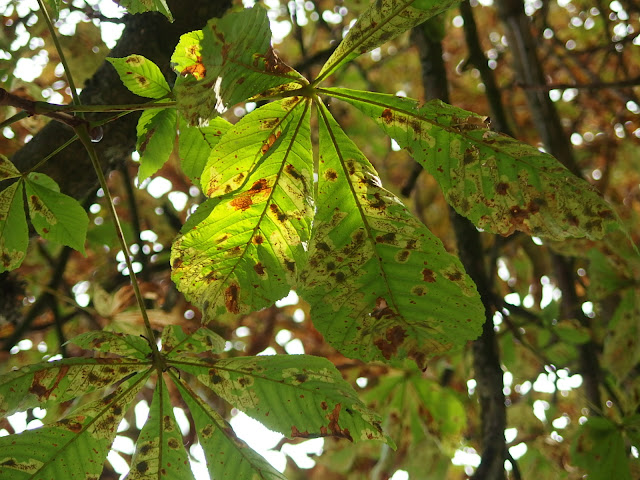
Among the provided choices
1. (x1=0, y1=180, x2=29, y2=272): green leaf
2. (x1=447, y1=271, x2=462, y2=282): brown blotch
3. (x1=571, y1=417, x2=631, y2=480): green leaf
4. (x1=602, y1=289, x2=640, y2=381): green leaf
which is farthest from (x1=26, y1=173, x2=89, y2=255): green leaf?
(x1=602, y1=289, x2=640, y2=381): green leaf

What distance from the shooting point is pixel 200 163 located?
1.04 m

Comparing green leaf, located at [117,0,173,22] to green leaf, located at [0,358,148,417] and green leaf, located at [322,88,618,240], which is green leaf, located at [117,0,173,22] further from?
green leaf, located at [0,358,148,417]

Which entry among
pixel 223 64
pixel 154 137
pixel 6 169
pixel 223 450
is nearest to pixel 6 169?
pixel 6 169

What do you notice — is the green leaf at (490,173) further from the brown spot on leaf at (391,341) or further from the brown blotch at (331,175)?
the brown spot on leaf at (391,341)

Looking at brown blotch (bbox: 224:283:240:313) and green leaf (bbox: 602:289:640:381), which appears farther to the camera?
green leaf (bbox: 602:289:640:381)

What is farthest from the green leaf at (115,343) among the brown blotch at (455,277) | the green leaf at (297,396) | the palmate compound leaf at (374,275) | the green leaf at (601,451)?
the green leaf at (601,451)

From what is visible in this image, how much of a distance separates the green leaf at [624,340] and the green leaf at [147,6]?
1.43 meters

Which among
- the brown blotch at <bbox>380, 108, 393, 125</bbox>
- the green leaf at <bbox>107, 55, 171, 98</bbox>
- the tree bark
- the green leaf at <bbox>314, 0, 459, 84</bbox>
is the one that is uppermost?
the tree bark

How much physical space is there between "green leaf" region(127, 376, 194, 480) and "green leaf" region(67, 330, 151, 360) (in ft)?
0.19

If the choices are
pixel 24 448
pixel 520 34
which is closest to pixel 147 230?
pixel 520 34

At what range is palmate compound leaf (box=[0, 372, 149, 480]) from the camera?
83 centimetres

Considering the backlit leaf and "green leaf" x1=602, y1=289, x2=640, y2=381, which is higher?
the backlit leaf

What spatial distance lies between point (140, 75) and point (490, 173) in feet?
1.78

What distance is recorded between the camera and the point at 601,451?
1.51 metres
